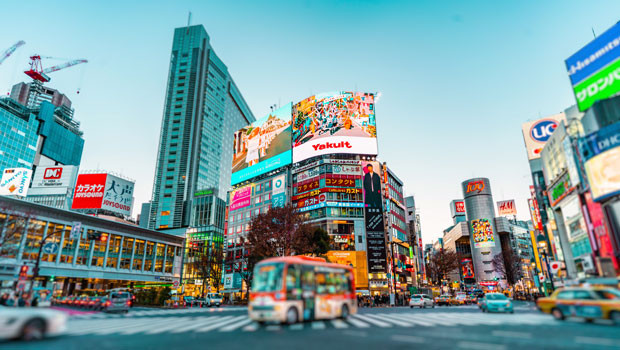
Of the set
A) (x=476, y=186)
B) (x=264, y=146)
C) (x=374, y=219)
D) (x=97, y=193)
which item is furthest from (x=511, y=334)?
(x=476, y=186)

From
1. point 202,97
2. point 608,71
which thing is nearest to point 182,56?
point 202,97

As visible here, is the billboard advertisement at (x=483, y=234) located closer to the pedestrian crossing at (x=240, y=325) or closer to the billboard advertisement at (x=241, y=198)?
the billboard advertisement at (x=241, y=198)

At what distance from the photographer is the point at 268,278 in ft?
49.3

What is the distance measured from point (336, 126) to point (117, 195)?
48480mm

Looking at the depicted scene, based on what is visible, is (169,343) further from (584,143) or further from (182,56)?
(182,56)

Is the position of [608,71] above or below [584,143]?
above

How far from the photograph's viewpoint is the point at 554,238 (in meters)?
34.7

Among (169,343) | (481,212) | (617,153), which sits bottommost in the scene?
(169,343)

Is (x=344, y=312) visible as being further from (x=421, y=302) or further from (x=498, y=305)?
(x=421, y=302)

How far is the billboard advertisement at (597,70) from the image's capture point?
26.2 m

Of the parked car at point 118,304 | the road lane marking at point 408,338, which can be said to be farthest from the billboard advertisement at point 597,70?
the parked car at point 118,304

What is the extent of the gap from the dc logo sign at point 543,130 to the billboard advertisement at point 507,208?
119 m

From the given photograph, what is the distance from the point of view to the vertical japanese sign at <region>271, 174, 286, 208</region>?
7614 cm

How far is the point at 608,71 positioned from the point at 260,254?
40.4 meters
